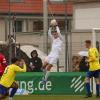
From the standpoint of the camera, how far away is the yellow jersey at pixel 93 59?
20906mm

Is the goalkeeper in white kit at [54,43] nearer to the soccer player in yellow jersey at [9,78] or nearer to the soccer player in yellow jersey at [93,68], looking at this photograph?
the soccer player in yellow jersey at [93,68]

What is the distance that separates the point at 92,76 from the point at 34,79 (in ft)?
9.18

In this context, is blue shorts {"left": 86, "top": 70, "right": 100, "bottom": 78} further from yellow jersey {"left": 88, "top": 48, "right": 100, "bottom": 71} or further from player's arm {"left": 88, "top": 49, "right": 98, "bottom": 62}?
player's arm {"left": 88, "top": 49, "right": 98, "bottom": 62}

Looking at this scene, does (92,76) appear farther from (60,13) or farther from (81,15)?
(60,13)

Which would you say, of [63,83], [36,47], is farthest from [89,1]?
[63,83]

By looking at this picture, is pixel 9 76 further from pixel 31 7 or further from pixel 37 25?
pixel 37 25

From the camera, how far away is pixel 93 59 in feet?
68.8

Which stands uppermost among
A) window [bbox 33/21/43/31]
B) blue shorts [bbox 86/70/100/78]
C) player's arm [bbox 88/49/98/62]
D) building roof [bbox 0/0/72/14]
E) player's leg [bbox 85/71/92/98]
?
building roof [bbox 0/0/72/14]

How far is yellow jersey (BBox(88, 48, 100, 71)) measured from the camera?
20906mm

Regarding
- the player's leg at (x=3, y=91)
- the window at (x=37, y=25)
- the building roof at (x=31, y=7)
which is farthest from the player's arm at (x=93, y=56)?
the window at (x=37, y=25)

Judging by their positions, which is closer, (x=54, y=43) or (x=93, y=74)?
(x=54, y=43)

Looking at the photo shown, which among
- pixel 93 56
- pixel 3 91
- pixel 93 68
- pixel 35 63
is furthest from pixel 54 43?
pixel 35 63

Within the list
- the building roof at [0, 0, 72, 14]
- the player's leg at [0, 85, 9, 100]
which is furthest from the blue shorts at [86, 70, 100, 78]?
the building roof at [0, 0, 72, 14]

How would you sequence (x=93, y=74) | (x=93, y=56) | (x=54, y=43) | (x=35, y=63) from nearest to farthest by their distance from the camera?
(x=54, y=43), (x=93, y=56), (x=93, y=74), (x=35, y=63)
